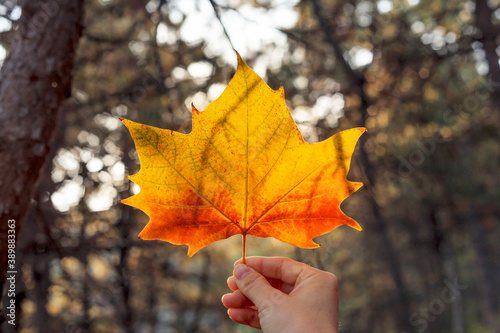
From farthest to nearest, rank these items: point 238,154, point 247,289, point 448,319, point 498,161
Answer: point 448,319, point 498,161, point 247,289, point 238,154

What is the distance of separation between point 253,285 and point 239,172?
14.6 inches

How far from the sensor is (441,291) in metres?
12.9

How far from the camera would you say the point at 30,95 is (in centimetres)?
148

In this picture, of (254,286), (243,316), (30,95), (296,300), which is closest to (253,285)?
(254,286)

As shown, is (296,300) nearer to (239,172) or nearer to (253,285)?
(253,285)

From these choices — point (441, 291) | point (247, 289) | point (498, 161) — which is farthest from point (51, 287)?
point (441, 291)

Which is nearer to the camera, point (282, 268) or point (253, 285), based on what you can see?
point (253, 285)

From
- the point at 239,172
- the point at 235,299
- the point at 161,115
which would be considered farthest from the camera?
the point at 161,115

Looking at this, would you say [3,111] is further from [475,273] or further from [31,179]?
[475,273]

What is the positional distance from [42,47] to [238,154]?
1162 millimetres

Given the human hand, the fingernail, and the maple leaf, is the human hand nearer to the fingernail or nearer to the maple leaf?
the fingernail

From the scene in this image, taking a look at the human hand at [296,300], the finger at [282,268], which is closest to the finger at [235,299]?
the human hand at [296,300]

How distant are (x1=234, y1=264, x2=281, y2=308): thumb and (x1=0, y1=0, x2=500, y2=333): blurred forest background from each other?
35cm

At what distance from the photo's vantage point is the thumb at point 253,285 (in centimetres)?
107
